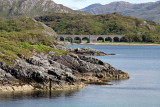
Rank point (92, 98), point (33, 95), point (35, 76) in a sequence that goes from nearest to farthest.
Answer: point (33, 95), point (92, 98), point (35, 76)

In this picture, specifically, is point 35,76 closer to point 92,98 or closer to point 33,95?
point 33,95

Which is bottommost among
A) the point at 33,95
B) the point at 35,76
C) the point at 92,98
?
the point at 92,98

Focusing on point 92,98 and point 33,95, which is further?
point 92,98

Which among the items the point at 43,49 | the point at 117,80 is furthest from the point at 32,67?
the point at 43,49

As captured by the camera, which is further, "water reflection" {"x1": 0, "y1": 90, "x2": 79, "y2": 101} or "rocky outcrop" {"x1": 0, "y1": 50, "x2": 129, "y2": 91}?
"rocky outcrop" {"x1": 0, "y1": 50, "x2": 129, "y2": 91}

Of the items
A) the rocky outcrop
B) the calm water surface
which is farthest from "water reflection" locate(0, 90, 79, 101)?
the rocky outcrop

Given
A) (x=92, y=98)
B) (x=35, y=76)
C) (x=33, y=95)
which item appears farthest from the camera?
(x=35, y=76)

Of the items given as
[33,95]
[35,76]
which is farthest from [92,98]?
[35,76]

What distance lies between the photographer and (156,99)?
5216cm

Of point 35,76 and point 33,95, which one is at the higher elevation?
point 35,76

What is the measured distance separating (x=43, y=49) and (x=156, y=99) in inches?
1395

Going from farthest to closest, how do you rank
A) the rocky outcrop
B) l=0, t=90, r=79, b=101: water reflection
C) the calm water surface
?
1. the rocky outcrop
2. l=0, t=90, r=79, b=101: water reflection
3. the calm water surface

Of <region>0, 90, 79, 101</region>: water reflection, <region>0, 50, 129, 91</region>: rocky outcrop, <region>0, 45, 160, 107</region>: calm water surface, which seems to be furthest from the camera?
<region>0, 50, 129, 91</region>: rocky outcrop

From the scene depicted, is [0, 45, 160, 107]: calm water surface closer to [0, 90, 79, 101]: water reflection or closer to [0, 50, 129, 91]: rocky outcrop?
[0, 90, 79, 101]: water reflection
